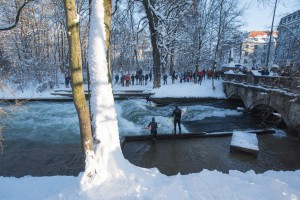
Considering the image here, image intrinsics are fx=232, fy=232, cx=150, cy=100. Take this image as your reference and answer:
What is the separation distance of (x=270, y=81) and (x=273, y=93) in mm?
1303

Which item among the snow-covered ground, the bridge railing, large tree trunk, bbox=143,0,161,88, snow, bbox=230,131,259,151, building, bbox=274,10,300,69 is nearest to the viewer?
the snow-covered ground

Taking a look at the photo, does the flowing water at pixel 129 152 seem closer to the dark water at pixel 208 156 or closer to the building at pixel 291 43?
the dark water at pixel 208 156

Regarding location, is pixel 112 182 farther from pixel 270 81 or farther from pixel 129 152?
pixel 270 81

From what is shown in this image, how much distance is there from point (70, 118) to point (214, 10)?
21.0 meters

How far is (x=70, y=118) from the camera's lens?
57.9 ft

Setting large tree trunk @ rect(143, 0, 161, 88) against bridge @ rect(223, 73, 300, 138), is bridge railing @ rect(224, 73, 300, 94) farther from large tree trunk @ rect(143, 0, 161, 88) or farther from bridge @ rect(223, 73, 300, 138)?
large tree trunk @ rect(143, 0, 161, 88)

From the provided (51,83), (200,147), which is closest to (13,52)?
(51,83)

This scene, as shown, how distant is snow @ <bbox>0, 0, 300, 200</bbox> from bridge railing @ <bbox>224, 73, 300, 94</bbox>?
18.4 feet

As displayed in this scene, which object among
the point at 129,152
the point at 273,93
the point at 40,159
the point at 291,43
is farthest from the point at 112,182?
the point at 291,43

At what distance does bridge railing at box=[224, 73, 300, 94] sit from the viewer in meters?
11.5

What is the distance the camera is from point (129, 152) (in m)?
10.8

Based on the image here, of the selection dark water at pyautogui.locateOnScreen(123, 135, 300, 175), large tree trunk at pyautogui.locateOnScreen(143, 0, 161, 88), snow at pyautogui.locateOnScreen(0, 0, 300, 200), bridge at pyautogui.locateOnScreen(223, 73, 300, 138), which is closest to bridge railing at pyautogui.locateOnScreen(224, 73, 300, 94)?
bridge at pyautogui.locateOnScreen(223, 73, 300, 138)

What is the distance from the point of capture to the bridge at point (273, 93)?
1283 cm

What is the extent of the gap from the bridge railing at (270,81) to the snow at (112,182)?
5.62 m
